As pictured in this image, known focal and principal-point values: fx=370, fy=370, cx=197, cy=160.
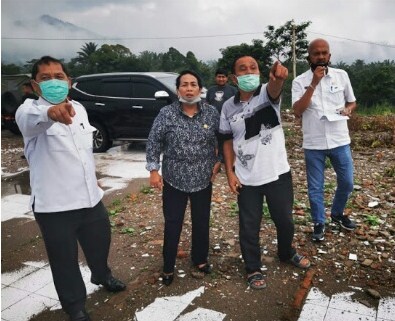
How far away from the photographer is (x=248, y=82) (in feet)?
8.80

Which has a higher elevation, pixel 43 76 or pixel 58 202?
pixel 43 76

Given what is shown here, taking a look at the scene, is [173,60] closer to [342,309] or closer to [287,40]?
[287,40]

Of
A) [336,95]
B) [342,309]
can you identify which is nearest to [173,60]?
[336,95]

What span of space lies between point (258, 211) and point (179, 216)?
64 cm

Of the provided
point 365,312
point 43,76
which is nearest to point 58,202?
point 43,76

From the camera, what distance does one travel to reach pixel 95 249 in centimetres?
280

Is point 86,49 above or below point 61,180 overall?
above

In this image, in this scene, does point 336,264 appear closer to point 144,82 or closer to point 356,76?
point 144,82

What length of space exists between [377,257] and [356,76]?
126ft

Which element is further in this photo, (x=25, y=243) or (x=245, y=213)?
(x=25, y=243)

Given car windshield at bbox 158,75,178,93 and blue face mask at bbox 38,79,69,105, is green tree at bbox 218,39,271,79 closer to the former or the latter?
car windshield at bbox 158,75,178,93

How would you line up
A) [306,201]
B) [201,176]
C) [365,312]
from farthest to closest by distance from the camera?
[306,201], [201,176], [365,312]

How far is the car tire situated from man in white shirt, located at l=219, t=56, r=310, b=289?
19.1 feet

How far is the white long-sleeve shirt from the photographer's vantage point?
235 centimetres
